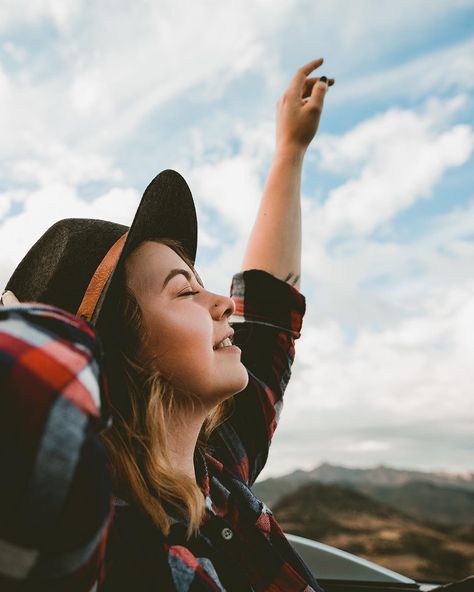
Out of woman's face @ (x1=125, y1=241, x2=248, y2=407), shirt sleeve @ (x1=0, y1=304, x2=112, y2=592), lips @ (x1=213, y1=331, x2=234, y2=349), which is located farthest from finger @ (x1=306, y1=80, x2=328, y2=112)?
shirt sleeve @ (x1=0, y1=304, x2=112, y2=592)

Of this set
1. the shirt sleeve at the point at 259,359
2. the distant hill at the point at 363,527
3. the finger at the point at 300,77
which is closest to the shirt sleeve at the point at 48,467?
the shirt sleeve at the point at 259,359

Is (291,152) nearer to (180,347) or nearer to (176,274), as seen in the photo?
(176,274)

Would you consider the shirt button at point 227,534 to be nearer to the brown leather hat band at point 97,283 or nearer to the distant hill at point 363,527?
the brown leather hat band at point 97,283

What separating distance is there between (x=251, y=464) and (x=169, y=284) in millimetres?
745

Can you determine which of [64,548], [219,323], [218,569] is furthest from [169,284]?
[64,548]

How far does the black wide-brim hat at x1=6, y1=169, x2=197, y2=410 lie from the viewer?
4.27 ft

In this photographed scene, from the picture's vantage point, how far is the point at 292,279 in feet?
6.62

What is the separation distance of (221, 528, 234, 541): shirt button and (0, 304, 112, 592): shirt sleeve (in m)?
0.85

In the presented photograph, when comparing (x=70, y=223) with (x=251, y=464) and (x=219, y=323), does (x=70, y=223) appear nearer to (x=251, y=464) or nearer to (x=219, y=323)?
(x=219, y=323)

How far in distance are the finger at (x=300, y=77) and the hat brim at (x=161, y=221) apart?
73cm

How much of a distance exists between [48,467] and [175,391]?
103 cm

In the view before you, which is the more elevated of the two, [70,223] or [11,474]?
[70,223]

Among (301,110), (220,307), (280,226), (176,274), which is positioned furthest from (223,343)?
(301,110)

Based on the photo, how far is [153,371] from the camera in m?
1.48
